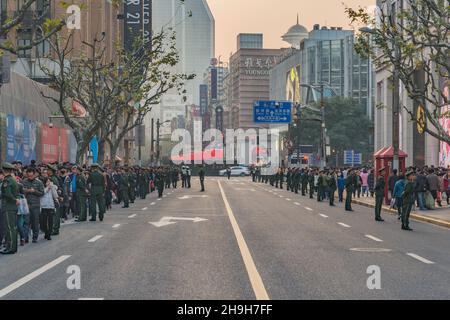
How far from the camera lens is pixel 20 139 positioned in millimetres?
46688

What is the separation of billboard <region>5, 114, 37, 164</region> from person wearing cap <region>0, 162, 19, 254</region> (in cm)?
2601

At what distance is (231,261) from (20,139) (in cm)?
3346

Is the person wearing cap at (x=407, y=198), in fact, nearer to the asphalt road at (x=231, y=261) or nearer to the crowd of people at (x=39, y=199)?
the asphalt road at (x=231, y=261)

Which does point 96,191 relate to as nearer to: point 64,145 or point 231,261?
point 231,261

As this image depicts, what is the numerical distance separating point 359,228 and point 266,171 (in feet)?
204

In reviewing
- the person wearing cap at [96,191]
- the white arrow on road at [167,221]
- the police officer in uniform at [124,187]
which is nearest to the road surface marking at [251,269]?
the white arrow on road at [167,221]

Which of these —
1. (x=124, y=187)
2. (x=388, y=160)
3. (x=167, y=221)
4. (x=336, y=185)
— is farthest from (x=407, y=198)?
(x=336, y=185)

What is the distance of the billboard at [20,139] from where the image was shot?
143ft

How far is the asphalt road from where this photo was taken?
457 inches

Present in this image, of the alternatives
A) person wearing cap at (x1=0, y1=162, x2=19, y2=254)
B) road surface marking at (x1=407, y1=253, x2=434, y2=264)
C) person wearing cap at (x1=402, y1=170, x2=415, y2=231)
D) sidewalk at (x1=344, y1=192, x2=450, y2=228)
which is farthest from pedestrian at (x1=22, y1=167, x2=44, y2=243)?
sidewalk at (x1=344, y1=192, x2=450, y2=228)

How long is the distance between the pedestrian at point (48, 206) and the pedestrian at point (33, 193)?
1.53ft
